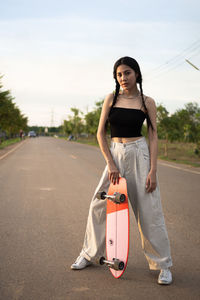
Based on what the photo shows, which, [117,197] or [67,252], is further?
[67,252]

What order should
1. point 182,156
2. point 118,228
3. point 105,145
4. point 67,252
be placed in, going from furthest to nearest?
point 182,156 → point 67,252 → point 105,145 → point 118,228

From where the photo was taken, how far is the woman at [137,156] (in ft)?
9.99

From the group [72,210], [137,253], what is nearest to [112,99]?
[137,253]

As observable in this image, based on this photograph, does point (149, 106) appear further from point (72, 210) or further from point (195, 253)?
point (72, 210)

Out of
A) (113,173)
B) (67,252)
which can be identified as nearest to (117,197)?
(113,173)

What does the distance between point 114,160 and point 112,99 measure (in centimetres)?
56

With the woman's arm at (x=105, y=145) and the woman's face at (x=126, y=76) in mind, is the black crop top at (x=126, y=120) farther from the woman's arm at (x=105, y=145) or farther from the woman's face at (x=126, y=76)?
the woman's face at (x=126, y=76)

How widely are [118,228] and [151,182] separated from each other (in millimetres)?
500

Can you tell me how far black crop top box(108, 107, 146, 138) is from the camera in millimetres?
3027

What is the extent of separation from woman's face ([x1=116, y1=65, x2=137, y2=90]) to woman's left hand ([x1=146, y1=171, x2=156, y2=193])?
80 cm

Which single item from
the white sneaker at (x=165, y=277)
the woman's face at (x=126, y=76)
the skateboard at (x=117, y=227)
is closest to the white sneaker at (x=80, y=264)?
the skateboard at (x=117, y=227)

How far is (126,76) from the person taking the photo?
10.0 ft

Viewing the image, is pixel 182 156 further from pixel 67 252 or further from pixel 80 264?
pixel 80 264

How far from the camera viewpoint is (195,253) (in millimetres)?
3846
